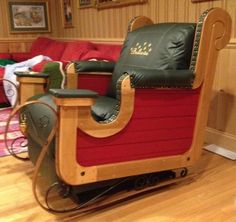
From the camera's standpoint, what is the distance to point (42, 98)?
1869mm

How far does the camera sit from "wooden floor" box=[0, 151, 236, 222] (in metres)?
1.63

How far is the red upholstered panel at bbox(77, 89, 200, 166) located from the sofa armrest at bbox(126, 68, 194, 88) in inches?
1.8

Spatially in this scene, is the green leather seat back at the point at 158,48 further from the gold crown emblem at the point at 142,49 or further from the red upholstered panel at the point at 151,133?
the red upholstered panel at the point at 151,133

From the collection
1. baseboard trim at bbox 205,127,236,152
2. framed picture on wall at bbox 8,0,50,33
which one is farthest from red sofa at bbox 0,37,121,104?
baseboard trim at bbox 205,127,236,152

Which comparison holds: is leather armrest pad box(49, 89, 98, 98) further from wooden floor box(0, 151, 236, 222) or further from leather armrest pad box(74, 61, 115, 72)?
leather armrest pad box(74, 61, 115, 72)

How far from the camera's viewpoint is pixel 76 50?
12.2 feet

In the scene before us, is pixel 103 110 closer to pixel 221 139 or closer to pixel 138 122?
pixel 138 122

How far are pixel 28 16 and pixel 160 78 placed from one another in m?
4.19

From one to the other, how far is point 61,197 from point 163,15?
77.2 inches

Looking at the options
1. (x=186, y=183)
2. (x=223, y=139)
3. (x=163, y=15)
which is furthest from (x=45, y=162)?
(x=163, y=15)

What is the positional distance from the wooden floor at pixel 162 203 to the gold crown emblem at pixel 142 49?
866 mm

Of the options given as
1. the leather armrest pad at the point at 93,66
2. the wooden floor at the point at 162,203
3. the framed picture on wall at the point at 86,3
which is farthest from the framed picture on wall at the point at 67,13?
the wooden floor at the point at 162,203

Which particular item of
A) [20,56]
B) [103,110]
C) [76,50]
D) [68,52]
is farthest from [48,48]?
[103,110]

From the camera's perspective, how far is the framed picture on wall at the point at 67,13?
471 cm
